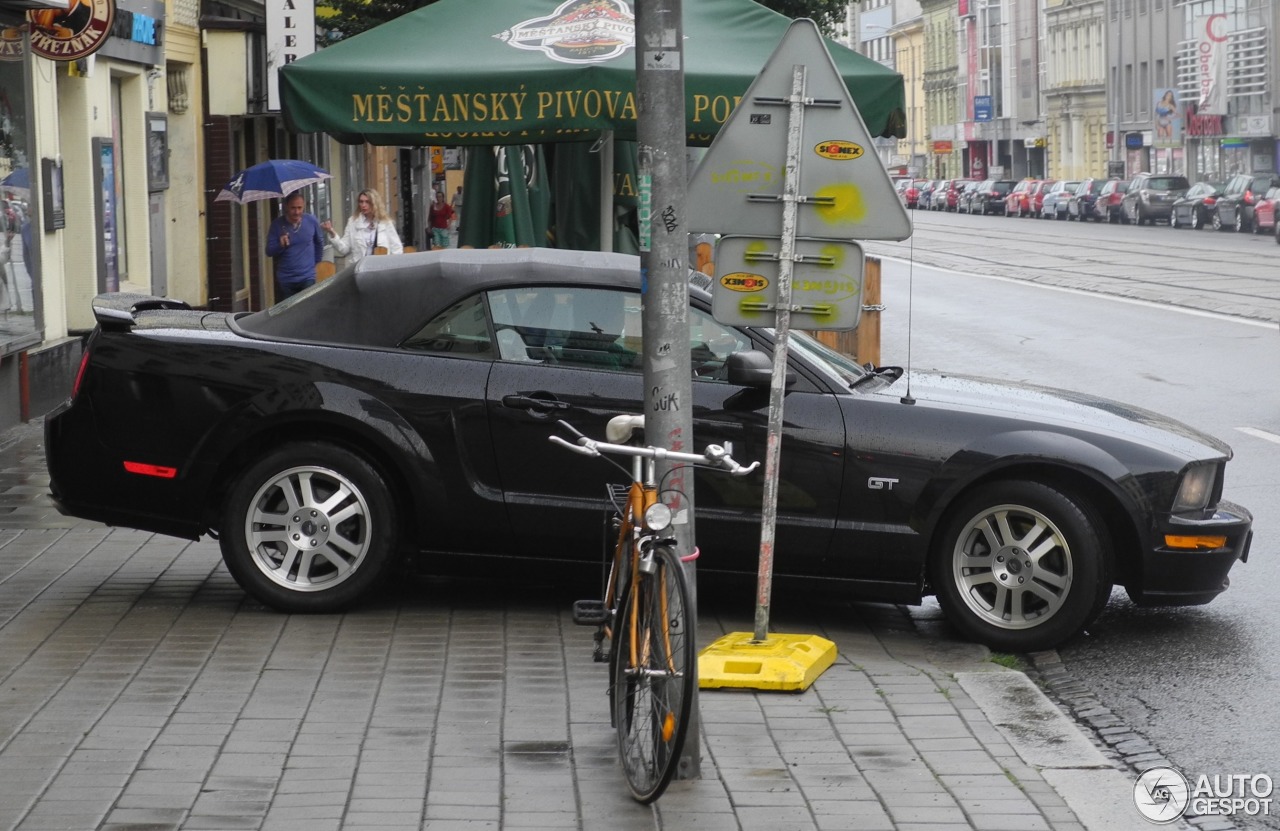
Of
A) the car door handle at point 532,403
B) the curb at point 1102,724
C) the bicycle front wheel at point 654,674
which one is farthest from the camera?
the car door handle at point 532,403

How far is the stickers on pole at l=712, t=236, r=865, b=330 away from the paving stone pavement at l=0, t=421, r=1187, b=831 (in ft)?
4.23

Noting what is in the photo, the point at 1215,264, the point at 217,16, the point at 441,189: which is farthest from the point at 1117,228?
the point at 217,16

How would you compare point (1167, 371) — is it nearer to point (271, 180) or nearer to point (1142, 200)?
point (271, 180)

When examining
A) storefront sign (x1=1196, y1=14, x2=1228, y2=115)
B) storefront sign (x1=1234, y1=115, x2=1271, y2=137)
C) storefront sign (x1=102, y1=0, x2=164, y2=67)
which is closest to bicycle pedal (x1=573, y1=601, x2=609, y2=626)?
storefront sign (x1=102, y1=0, x2=164, y2=67)

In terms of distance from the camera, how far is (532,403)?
24.0 ft

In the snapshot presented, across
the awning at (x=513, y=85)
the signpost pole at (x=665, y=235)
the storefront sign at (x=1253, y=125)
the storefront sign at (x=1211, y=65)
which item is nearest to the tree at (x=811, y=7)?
the awning at (x=513, y=85)

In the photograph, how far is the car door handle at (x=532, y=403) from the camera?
23.9ft

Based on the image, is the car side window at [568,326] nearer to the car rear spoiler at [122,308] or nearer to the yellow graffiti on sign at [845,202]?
the yellow graffiti on sign at [845,202]

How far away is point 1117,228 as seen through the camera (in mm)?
59844

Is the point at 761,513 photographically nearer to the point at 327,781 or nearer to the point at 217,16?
the point at 327,781

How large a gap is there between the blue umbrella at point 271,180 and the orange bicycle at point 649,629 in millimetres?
13170

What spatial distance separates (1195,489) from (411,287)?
10.5ft

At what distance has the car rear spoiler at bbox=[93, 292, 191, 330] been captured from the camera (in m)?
7.64

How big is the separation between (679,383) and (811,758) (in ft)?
3.89
